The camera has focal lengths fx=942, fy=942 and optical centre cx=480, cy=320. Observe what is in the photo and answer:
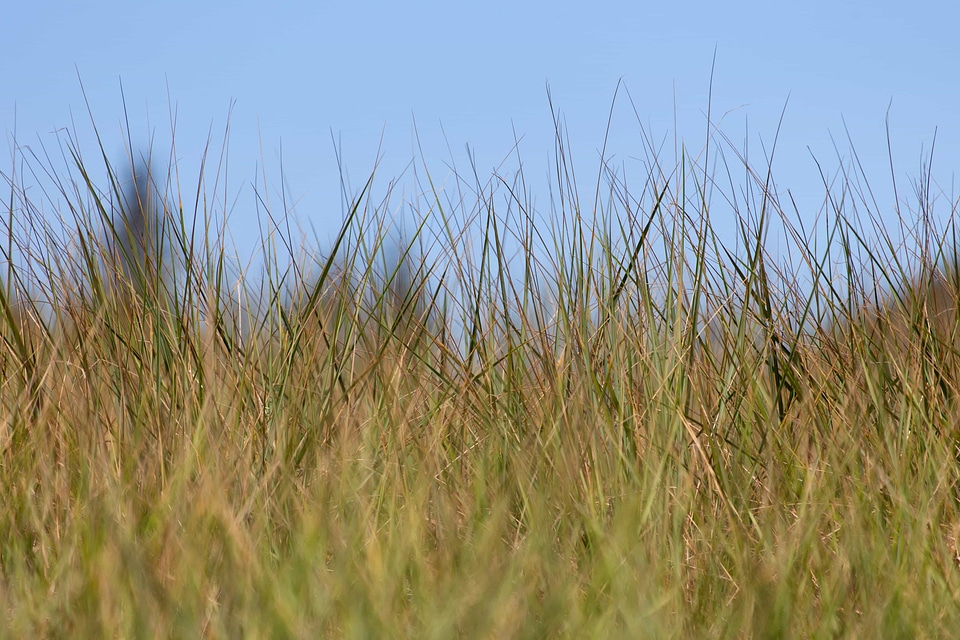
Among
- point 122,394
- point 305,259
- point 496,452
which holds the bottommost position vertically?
point 496,452

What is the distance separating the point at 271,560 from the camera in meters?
1.80

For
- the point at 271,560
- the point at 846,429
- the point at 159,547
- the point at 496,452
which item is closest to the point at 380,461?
the point at 496,452

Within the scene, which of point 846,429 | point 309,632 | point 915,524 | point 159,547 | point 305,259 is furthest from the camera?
point 305,259

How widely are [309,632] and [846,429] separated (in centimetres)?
153

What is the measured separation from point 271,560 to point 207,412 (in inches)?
18.8

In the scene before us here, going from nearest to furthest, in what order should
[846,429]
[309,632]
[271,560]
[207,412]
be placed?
[309,632], [271,560], [207,412], [846,429]

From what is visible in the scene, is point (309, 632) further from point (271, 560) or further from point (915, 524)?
point (915, 524)

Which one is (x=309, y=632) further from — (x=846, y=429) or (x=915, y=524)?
(x=846, y=429)

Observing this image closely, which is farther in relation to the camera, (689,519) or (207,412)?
(207,412)

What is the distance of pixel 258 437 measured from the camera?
2.16m

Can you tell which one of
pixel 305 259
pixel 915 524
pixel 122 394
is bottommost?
pixel 915 524

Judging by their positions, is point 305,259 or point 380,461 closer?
point 380,461

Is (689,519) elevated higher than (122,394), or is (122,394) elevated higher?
(122,394)

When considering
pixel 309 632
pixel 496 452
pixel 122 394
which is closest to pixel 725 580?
pixel 496 452
